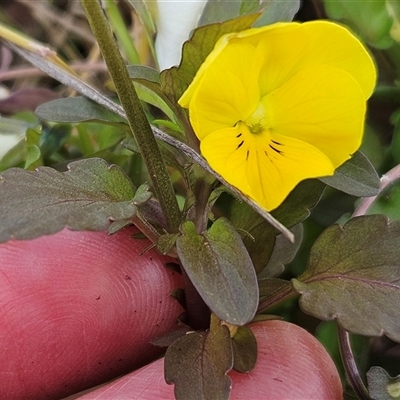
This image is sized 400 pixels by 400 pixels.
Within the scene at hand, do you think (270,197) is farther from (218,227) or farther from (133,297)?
(133,297)

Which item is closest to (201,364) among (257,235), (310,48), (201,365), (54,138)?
(201,365)

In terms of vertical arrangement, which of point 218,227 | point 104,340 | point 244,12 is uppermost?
point 244,12

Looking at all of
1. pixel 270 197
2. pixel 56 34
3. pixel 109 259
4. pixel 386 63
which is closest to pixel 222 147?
pixel 270 197

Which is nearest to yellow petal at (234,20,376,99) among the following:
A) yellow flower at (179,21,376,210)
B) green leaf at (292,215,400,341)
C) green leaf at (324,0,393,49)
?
yellow flower at (179,21,376,210)

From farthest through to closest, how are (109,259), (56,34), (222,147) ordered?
1. (56,34)
2. (109,259)
3. (222,147)

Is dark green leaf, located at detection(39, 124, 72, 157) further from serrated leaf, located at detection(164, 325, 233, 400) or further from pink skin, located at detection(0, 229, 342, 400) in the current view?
serrated leaf, located at detection(164, 325, 233, 400)

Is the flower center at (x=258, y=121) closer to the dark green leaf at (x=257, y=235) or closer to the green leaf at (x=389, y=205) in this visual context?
the dark green leaf at (x=257, y=235)
